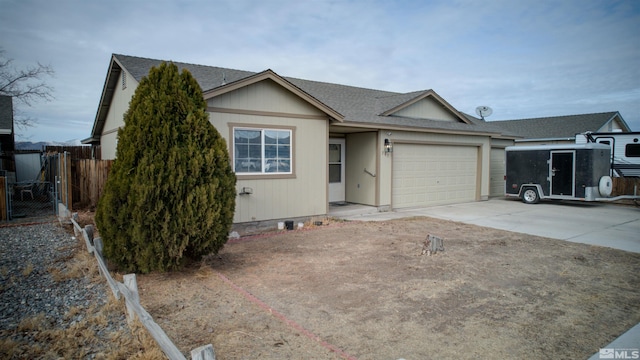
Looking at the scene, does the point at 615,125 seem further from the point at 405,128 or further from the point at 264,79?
the point at 264,79

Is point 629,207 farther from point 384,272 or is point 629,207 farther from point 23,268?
point 23,268

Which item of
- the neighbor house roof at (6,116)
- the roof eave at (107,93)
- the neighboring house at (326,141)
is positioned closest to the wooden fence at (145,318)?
the neighboring house at (326,141)

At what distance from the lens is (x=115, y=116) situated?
11.9 metres

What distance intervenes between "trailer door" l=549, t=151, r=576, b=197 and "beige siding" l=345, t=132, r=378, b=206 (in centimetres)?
708

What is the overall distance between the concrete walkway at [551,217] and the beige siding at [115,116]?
22.4 feet

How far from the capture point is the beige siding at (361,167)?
473 inches

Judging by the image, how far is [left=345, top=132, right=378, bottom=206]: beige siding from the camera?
1202 cm

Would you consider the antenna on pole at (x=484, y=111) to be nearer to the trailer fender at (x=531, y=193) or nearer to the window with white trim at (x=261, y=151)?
the trailer fender at (x=531, y=193)

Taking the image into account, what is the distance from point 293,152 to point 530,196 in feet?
33.6

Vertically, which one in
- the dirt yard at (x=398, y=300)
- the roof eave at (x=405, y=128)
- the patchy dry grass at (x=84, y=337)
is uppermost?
the roof eave at (x=405, y=128)

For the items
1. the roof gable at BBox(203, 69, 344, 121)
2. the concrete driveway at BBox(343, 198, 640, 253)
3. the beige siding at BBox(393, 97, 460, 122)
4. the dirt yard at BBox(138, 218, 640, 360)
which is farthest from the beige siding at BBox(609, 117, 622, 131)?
the roof gable at BBox(203, 69, 344, 121)

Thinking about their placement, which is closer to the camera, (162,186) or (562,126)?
(162,186)

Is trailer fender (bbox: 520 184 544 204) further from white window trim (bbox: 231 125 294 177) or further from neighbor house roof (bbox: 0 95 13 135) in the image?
neighbor house roof (bbox: 0 95 13 135)

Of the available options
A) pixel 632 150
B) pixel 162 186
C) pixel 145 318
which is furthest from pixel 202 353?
→ pixel 632 150
